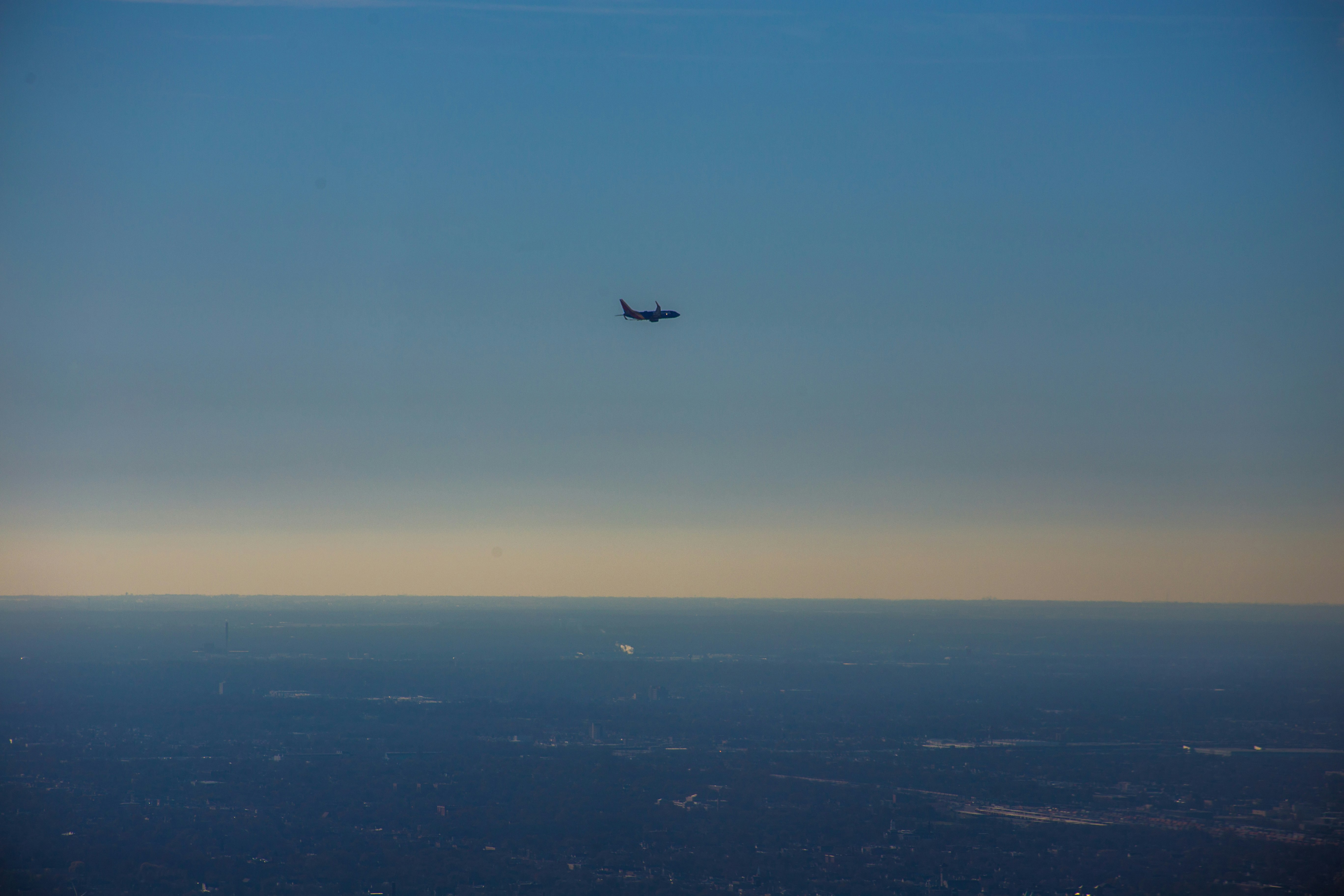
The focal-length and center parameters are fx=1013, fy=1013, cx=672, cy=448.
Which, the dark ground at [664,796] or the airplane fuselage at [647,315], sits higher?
the airplane fuselage at [647,315]

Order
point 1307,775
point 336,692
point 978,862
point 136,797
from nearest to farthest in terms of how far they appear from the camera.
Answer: point 978,862
point 136,797
point 1307,775
point 336,692

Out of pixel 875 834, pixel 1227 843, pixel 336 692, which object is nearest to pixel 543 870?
pixel 875 834

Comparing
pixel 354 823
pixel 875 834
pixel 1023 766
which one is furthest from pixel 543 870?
pixel 1023 766

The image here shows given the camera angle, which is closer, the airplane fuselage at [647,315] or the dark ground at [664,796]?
the airplane fuselage at [647,315]

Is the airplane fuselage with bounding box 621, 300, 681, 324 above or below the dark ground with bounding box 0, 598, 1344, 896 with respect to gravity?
above

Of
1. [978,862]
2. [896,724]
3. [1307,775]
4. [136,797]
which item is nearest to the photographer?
[978,862]

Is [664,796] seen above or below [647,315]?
below

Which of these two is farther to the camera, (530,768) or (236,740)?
(236,740)

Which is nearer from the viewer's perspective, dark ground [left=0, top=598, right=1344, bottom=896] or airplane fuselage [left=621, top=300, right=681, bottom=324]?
airplane fuselage [left=621, top=300, right=681, bottom=324]

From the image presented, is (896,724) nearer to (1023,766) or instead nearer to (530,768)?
(1023,766)
